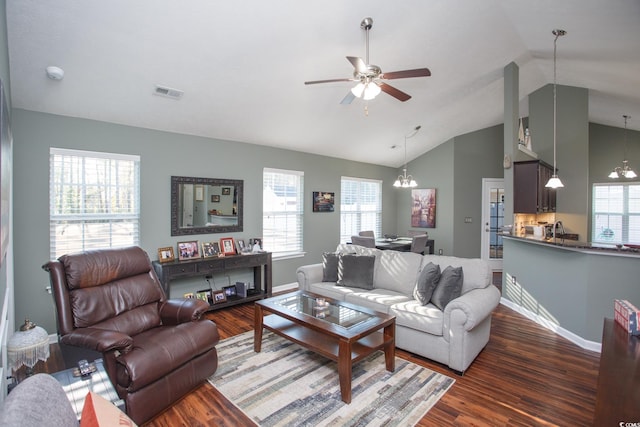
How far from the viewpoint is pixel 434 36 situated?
3484 mm

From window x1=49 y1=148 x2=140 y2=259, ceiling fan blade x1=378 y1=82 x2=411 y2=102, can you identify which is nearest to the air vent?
window x1=49 y1=148 x2=140 y2=259

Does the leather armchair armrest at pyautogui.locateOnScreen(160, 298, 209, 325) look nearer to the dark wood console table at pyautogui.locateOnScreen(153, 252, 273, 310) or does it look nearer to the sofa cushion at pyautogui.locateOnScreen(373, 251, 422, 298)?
the dark wood console table at pyautogui.locateOnScreen(153, 252, 273, 310)

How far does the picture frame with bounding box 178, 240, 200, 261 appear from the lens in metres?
4.22

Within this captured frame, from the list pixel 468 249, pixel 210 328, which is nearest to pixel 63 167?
pixel 210 328

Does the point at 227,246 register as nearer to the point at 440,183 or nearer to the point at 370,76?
the point at 370,76

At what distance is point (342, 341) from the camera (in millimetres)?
2402

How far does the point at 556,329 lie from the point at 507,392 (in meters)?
1.76

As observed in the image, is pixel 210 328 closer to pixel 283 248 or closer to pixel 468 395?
pixel 468 395

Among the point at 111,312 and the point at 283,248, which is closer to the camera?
the point at 111,312

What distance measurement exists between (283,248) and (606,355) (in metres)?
4.58

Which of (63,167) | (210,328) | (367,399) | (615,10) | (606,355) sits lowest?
(367,399)

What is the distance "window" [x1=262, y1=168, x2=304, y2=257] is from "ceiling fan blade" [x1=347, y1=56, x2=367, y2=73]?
297cm

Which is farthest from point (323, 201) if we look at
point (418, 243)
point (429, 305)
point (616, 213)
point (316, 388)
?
point (616, 213)

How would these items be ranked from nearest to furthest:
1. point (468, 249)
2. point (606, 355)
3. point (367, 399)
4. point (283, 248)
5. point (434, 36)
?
point (606, 355), point (367, 399), point (434, 36), point (283, 248), point (468, 249)
